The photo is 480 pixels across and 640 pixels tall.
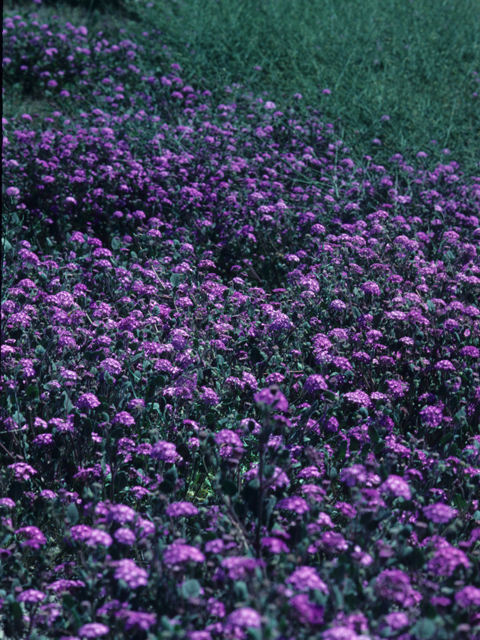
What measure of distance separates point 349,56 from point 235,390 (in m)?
7.17

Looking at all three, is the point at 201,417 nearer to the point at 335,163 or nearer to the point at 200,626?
the point at 200,626

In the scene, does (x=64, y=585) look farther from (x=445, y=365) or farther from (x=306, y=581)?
(x=445, y=365)

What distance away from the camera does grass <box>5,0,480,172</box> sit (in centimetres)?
836

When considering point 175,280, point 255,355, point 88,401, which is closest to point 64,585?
point 88,401

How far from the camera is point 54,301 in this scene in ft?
13.1

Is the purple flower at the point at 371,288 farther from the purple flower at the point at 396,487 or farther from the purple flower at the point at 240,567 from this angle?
the purple flower at the point at 240,567

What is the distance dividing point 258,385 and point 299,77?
20.7 feet

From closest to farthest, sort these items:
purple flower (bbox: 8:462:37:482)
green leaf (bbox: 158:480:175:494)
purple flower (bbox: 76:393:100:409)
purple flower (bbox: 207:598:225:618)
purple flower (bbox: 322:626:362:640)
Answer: purple flower (bbox: 322:626:362:640) → purple flower (bbox: 207:598:225:618) → green leaf (bbox: 158:480:175:494) → purple flower (bbox: 8:462:37:482) → purple flower (bbox: 76:393:100:409)

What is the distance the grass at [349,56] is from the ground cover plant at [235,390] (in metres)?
0.76

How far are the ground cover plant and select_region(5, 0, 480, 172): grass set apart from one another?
76 cm

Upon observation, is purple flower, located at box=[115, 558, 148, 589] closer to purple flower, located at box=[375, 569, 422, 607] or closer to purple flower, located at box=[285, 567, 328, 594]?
purple flower, located at box=[285, 567, 328, 594]

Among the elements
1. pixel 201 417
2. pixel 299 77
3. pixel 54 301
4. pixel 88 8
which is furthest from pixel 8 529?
pixel 88 8

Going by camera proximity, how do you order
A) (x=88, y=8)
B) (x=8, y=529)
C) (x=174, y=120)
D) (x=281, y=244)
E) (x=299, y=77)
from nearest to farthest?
(x=8, y=529)
(x=281, y=244)
(x=174, y=120)
(x=299, y=77)
(x=88, y=8)

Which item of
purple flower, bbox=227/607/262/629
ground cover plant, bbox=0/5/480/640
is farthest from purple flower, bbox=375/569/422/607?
purple flower, bbox=227/607/262/629
